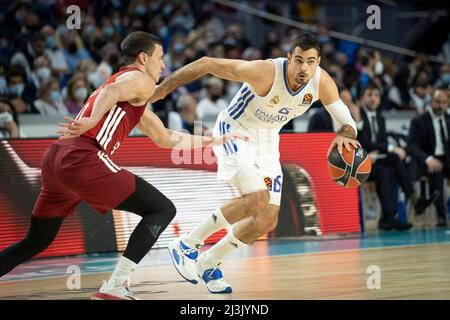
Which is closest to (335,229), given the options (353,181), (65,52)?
(353,181)

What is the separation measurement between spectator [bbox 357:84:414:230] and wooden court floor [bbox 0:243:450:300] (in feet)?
10.6

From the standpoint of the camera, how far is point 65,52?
16516 mm

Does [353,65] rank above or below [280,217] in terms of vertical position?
above

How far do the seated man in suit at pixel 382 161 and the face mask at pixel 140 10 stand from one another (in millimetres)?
6359

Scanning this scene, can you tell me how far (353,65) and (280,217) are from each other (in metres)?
7.97

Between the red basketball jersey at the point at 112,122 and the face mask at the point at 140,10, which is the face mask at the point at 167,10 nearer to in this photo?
the face mask at the point at 140,10

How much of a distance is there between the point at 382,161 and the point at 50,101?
5155mm

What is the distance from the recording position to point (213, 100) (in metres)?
15.9

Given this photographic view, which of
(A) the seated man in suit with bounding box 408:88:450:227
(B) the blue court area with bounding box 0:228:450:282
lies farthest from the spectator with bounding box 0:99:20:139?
(A) the seated man in suit with bounding box 408:88:450:227

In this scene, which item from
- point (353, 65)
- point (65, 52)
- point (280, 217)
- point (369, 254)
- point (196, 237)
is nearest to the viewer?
point (196, 237)

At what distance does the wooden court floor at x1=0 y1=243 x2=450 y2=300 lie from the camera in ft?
23.3

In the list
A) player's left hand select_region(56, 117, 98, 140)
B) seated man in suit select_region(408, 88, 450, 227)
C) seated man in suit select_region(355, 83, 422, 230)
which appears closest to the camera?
player's left hand select_region(56, 117, 98, 140)

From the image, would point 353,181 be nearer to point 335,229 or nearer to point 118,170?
point 118,170

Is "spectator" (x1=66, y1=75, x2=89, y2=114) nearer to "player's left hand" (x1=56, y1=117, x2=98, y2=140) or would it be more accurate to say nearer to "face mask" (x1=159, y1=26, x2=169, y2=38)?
"face mask" (x1=159, y1=26, x2=169, y2=38)
